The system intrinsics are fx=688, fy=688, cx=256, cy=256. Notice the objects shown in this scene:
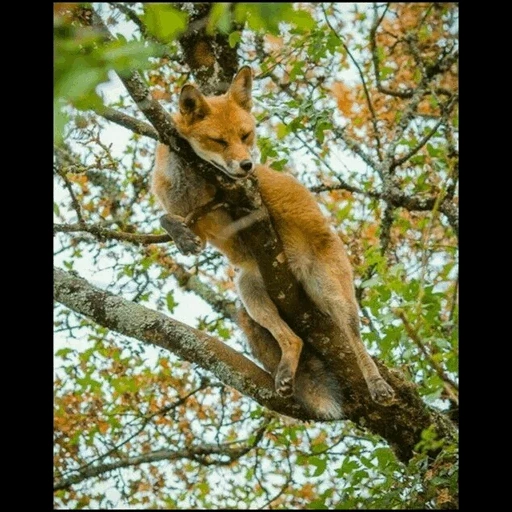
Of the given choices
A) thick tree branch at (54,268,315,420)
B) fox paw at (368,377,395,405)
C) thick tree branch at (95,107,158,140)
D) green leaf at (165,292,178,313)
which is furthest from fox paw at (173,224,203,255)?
green leaf at (165,292,178,313)

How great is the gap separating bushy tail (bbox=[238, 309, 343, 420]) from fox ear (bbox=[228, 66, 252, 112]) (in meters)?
1.95

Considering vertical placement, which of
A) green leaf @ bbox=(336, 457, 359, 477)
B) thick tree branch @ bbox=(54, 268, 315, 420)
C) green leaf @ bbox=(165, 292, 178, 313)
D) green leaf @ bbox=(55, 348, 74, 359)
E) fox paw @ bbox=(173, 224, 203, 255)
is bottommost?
green leaf @ bbox=(336, 457, 359, 477)

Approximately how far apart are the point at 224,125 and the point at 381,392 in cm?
253

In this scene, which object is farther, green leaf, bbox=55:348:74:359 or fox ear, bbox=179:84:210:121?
green leaf, bbox=55:348:74:359

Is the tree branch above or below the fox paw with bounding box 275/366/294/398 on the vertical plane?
above

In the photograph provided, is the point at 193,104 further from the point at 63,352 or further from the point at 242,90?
the point at 63,352

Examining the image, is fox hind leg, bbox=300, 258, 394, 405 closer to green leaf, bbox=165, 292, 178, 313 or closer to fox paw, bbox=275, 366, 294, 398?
fox paw, bbox=275, 366, 294, 398

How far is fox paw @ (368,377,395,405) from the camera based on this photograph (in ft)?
16.9

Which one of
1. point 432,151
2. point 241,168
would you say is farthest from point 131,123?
point 432,151
